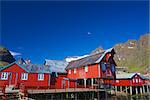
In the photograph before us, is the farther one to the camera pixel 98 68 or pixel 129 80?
pixel 129 80

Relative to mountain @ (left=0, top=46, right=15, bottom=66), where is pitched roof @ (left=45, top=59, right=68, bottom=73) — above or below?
below

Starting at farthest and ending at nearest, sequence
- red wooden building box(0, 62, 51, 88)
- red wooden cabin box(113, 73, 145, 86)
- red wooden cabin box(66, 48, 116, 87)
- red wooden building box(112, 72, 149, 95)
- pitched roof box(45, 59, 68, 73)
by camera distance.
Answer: red wooden cabin box(113, 73, 145, 86)
red wooden building box(112, 72, 149, 95)
pitched roof box(45, 59, 68, 73)
red wooden cabin box(66, 48, 116, 87)
red wooden building box(0, 62, 51, 88)

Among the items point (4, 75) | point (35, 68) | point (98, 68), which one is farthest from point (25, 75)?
point (98, 68)

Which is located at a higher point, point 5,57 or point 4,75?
point 5,57

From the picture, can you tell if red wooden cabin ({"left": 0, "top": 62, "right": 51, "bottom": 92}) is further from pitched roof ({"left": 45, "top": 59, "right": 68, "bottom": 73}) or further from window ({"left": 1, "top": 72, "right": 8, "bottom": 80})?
pitched roof ({"left": 45, "top": 59, "right": 68, "bottom": 73})

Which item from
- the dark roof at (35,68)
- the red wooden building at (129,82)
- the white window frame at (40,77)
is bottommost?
the red wooden building at (129,82)

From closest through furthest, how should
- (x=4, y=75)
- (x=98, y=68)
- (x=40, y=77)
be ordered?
(x=4, y=75) < (x=98, y=68) < (x=40, y=77)

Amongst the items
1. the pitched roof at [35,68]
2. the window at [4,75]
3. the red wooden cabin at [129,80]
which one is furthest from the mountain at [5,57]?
the red wooden cabin at [129,80]

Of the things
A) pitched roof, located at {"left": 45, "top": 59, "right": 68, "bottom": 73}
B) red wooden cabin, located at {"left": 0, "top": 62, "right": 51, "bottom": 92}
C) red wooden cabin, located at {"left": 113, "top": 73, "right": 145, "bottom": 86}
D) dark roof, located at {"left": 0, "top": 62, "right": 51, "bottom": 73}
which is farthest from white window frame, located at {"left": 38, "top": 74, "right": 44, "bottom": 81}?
red wooden cabin, located at {"left": 113, "top": 73, "right": 145, "bottom": 86}

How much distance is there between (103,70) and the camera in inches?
1425

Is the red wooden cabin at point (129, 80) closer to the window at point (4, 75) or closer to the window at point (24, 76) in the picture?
the window at point (24, 76)

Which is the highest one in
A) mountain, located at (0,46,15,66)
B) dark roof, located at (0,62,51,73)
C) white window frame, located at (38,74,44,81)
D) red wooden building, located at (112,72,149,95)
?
mountain, located at (0,46,15,66)

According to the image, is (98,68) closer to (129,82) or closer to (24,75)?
(24,75)

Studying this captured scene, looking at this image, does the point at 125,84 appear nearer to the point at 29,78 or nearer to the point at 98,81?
the point at 98,81
